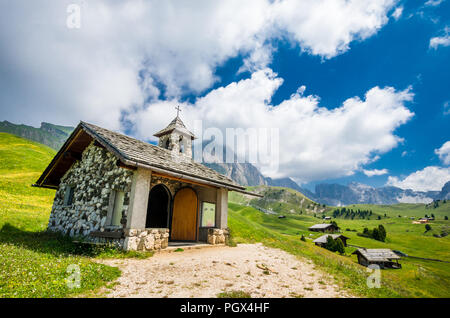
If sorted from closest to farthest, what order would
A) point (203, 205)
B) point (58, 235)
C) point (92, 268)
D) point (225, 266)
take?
point (92, 268)
point (225, 266)
point (58, 235)
point (203, 205)

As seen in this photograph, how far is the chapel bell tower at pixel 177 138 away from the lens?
1612 centimetres

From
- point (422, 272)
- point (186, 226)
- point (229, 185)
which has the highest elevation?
point (229, 185)

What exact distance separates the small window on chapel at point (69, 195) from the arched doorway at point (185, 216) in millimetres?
6528

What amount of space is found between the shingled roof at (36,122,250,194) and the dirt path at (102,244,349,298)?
3637 mm

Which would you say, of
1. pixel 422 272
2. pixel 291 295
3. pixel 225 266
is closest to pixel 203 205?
pixel 225 266

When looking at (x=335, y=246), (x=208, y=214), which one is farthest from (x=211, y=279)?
(x=335, y=246)

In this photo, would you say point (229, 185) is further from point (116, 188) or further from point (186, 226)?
point (116, 188)

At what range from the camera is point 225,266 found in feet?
23.3

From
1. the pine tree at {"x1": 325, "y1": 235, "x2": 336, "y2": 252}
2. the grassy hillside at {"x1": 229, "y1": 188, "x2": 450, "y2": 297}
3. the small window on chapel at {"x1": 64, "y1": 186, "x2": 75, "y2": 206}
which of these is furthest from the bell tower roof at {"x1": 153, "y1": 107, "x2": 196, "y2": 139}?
the pine tree at {"x1": 325, "y1": 235, "x2": 336, "y2": 252}

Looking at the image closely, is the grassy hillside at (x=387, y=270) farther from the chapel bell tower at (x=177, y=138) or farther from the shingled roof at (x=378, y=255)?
the chapel bell tower at (x=177, y=138)

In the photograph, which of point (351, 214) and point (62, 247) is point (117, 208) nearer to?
point (62, 247)

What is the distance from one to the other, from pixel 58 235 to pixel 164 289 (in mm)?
9893

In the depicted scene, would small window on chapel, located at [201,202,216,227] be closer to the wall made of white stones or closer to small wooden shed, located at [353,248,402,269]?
the wall made of white stones

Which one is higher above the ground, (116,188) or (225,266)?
(116,188)
